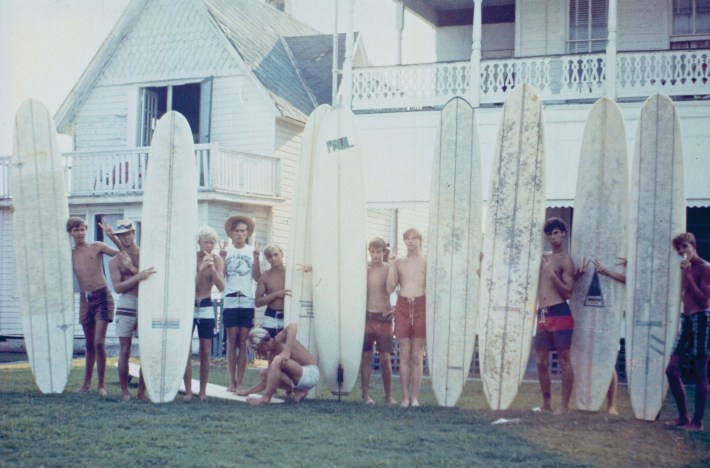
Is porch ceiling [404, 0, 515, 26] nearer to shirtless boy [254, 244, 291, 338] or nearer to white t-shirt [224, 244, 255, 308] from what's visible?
shirtless boy [254, 244, 291, 338]

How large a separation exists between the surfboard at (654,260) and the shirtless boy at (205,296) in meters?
3.38

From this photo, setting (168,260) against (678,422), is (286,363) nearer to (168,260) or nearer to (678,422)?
(168,260)

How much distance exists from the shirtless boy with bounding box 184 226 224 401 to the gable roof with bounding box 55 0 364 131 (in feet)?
29.5

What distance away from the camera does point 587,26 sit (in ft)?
45.0

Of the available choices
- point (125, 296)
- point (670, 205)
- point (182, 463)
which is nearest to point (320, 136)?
point (125, 296)

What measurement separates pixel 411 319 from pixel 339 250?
3.39ft

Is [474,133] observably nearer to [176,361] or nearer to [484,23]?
[176,361]

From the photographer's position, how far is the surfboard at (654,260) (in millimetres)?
6773

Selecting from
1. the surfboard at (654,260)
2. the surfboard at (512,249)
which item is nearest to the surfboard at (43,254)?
the surfboard at (512,249)

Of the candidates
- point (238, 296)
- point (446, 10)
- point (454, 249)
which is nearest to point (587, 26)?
point (446, 10)

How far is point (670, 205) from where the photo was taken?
6949mm

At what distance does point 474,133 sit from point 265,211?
9179 millimetres

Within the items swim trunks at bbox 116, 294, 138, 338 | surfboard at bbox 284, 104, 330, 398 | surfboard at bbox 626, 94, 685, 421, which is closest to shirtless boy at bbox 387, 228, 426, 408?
surfboard at bbox 284, 104, 330, 398

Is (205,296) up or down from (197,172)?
down
